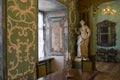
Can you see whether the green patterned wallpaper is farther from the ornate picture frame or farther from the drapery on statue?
the ornate picture frame

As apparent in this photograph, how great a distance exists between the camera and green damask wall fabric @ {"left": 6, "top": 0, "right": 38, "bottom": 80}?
261 cm

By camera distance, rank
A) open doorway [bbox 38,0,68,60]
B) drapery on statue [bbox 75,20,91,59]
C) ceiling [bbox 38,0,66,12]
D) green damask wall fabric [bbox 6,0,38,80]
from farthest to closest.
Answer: open doorway [bbox 38,0,68,60] < drapery on statue [bbox 75,20,91,59] < ceiling [bbox 38,0,66,12] < green damask wall fabric [bbox 6,0,38,80]

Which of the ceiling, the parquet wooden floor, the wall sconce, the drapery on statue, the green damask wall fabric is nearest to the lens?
the parquet wooden floor

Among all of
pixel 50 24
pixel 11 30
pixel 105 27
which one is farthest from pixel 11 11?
pixel 105 27

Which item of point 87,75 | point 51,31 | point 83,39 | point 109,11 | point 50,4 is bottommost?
point 87,75

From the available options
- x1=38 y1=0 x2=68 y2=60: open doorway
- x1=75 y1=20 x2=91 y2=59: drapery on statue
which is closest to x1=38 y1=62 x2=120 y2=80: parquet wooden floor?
x1=75 y1=20 x2=91 y2=59: drapery on statue

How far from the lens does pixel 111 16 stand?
9.19m

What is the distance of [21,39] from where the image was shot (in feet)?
9.33

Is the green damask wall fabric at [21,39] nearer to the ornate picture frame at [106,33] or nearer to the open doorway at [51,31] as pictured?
the open doorway at [51,31]

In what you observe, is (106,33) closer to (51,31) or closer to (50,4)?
(51,31)

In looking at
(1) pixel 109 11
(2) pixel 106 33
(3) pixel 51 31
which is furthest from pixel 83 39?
(2) pixel 106 33

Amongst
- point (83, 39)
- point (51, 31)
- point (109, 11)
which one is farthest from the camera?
point (109, 11)

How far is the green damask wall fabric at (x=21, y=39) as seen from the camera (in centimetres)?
261

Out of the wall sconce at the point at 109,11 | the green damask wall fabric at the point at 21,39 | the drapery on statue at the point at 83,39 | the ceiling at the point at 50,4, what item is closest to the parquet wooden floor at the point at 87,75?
the green damask wall fabric at the point at 21,39
